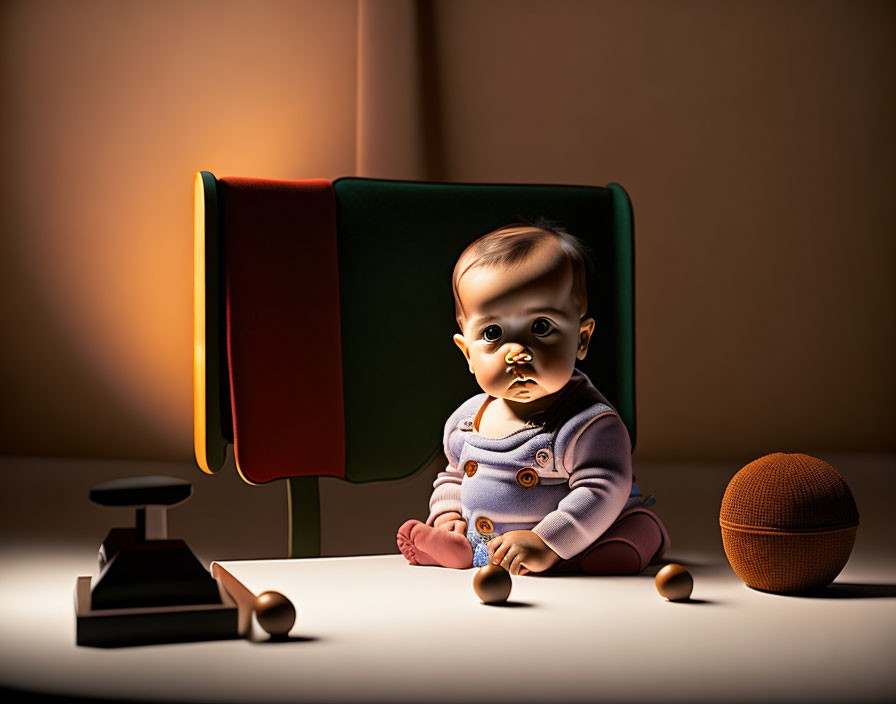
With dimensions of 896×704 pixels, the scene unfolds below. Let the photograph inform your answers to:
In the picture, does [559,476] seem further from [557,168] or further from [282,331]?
[557,168]

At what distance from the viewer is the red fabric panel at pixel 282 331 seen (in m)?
1.35

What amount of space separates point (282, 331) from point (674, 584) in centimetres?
62

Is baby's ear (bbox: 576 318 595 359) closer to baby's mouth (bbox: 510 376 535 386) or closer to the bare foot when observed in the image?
baby's mouth (bbox: 510 376 535 386)

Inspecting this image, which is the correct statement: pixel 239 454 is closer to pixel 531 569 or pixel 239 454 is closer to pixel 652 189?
pixel 531 569

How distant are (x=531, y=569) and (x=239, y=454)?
42cm

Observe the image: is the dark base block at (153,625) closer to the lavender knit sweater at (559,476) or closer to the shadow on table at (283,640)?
the shadow on table at (283,640)

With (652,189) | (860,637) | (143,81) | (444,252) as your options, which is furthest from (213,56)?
(860,637)

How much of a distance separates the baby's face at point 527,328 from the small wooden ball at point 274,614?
39 cm

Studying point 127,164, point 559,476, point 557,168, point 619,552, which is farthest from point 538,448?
point 127,164

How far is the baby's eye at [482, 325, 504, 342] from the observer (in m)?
1.17

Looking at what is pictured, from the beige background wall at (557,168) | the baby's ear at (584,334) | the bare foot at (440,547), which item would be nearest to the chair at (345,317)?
the baby's ear at (584,334)

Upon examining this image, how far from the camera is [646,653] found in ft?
2.75

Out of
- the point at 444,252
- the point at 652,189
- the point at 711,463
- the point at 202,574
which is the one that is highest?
the point at 652,189

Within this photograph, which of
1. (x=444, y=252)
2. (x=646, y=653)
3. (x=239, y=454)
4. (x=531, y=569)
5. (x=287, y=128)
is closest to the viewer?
(x=646, y=653)
